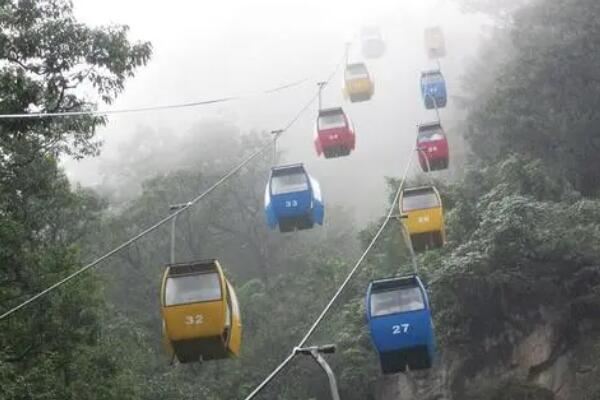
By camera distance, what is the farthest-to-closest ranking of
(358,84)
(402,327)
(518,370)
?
(358,84), (518,370), (402,327)

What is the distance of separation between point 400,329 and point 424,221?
4695 millimetres

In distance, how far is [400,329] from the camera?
11.2 meters

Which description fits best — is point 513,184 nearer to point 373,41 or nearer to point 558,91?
point 558,91

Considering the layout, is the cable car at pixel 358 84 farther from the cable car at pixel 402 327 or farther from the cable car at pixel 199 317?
the cable car at pixel 199 317

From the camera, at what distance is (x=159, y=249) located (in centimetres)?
3269

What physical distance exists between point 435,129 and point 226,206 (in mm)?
16633

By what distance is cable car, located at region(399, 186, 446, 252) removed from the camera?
15.6 m

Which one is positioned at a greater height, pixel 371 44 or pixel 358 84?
pixel 371 44

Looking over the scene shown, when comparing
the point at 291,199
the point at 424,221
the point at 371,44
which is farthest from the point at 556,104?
the point at 371,44

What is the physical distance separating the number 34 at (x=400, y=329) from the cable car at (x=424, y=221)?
14.5ft

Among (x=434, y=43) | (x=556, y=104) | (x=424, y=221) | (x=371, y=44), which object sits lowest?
(x=424, y=221)

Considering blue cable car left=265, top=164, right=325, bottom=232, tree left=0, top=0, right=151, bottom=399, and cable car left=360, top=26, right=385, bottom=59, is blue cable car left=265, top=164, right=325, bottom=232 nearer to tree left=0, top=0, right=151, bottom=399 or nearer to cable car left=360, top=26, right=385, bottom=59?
tree left=0, top=0, right=151, bottom=399

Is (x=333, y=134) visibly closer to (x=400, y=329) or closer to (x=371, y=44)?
(x=400, y=329)

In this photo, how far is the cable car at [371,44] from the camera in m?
41.8
